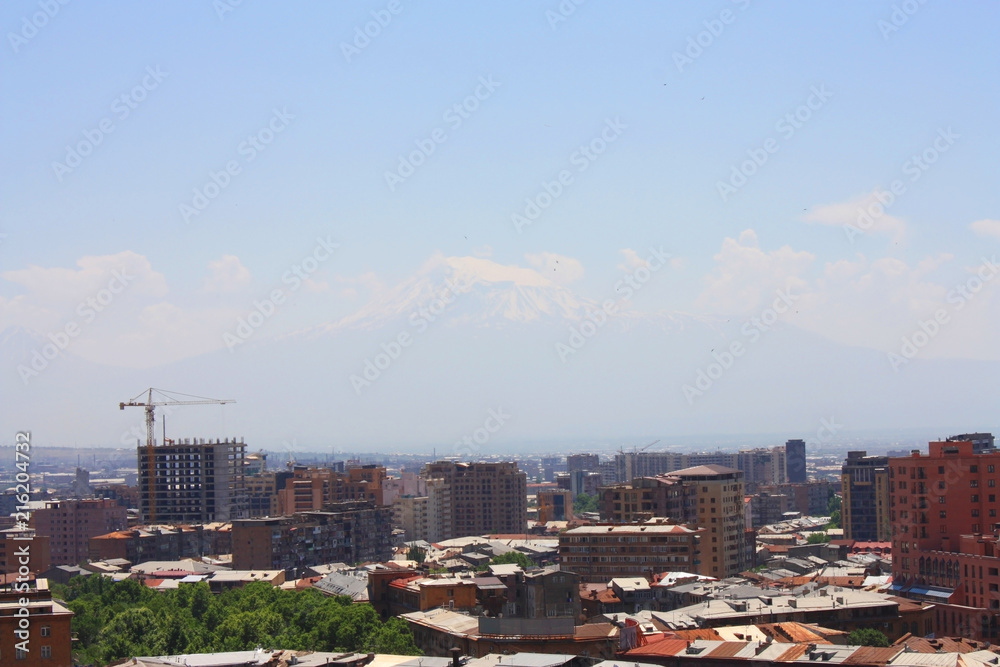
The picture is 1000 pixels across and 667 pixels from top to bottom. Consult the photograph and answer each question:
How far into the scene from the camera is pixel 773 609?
196 feet

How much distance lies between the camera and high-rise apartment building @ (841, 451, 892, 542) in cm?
12488

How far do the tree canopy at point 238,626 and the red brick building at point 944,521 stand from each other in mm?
24975

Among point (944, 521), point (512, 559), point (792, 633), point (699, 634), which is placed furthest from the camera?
point (512, 559)

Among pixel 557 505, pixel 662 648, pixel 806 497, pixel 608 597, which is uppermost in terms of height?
pixel 662 648

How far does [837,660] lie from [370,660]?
1546 cm

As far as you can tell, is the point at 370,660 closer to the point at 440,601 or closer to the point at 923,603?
the point at 440,601

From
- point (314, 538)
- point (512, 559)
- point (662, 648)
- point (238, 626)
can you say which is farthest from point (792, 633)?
point (314, 538)

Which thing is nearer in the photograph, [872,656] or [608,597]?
[872,656]

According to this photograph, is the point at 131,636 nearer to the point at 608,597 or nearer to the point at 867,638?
the point at 608,597

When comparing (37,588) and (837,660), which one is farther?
(837,660)

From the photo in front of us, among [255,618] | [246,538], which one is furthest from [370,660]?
[246,538]

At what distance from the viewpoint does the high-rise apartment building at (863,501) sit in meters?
125

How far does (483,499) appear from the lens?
499 feet

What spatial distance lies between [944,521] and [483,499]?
8446 centimetres
